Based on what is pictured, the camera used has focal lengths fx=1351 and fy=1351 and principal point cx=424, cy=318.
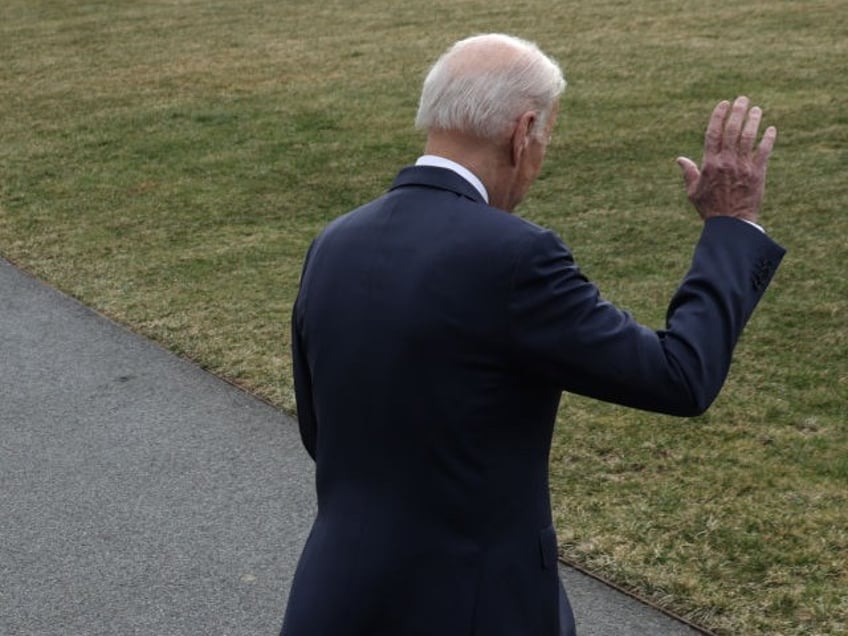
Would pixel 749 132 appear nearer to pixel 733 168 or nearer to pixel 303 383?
pixel 733 168

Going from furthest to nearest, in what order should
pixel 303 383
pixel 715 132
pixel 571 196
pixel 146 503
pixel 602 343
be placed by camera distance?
pixel 571 196
pixel 146 503
pixel 303 383
pixel 715 132
pixel 602 343

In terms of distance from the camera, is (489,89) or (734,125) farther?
(734,125)

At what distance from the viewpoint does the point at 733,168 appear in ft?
7.86

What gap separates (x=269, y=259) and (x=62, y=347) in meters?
1.79

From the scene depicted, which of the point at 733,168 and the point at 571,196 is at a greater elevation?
the point at 733,168

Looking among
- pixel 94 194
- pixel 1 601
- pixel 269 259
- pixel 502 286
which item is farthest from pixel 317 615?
pixel 94 194

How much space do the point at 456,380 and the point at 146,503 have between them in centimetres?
323

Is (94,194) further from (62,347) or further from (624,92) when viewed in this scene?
(624,92)

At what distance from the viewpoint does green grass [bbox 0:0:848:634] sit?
15.6 ft

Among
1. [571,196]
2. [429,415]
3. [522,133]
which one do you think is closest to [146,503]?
[429,415]

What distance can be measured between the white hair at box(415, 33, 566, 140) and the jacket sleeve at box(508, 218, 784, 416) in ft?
0.69

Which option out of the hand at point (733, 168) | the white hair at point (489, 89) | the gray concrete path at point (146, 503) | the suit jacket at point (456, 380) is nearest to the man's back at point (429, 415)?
the suit jacket at point (456, 380)

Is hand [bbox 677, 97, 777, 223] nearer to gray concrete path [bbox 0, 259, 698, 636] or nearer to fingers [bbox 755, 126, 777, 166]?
fingers [bbox 755, 126, 777, 166]

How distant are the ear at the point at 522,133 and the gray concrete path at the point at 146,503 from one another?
2.24 metres
